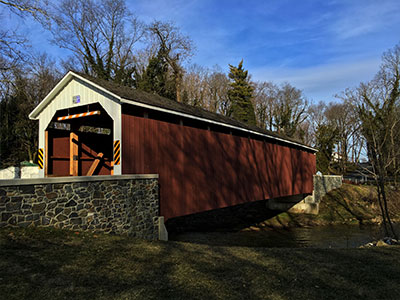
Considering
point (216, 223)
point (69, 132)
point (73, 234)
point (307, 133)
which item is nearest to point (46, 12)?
point (69, 132)

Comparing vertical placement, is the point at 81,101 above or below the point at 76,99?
below

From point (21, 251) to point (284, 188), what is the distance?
1624cm

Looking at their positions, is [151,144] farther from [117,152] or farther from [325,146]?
[325,146]

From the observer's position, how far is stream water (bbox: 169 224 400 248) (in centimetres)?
1543

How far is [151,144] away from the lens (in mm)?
9117

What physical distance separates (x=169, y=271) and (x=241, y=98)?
110ft

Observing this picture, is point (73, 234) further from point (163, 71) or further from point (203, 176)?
point (163, 71)

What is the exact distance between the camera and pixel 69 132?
1094cm

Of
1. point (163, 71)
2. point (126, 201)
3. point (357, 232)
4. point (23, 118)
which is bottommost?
point (357, 232)

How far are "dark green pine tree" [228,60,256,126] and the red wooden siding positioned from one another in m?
19.0

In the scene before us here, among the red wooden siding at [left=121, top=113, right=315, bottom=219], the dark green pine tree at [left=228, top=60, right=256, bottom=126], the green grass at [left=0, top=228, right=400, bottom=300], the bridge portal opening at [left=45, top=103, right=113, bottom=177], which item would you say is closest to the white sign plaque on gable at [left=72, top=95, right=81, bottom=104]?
the bridge portal opening at [left=45, top=103, right=113, bottom=177]

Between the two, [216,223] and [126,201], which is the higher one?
[126,201]

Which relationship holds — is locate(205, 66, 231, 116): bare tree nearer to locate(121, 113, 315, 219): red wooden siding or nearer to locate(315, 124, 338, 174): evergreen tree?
locate(315, 124, 338, 174): evergreen tree

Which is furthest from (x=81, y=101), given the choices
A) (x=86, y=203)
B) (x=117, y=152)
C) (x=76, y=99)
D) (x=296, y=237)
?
(x=296, y=237)
